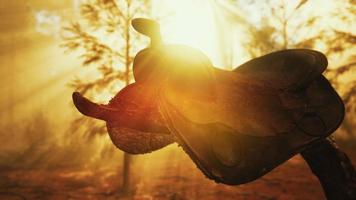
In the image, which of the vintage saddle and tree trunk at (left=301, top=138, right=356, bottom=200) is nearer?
the vintage saddle

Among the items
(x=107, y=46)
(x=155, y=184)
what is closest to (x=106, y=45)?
(x=107, y=46)

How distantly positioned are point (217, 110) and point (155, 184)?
1260 cm

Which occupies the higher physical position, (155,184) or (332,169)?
(332,169)

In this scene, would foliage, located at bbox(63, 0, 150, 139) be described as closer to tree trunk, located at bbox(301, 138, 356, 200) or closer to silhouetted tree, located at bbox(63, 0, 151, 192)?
silhouetted tree, located at bbox(63, 0, 151, 192)

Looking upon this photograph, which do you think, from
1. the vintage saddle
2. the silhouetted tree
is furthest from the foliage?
the vintage saddle

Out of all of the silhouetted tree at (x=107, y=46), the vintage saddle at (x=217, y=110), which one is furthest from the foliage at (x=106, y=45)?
the vintage saddle at (x=217, y=110)

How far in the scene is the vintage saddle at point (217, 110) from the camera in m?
0.99

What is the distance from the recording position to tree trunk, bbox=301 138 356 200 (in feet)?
4.16

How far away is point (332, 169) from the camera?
130cm

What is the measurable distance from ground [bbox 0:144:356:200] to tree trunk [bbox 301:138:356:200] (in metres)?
9.84

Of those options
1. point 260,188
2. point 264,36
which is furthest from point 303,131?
point 264,36

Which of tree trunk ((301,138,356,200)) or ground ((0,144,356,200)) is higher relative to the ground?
tree trunk ((301,138,356,200))

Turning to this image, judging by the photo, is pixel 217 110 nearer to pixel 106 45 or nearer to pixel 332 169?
pixel 332 169

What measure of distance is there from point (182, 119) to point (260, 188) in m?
11.6
